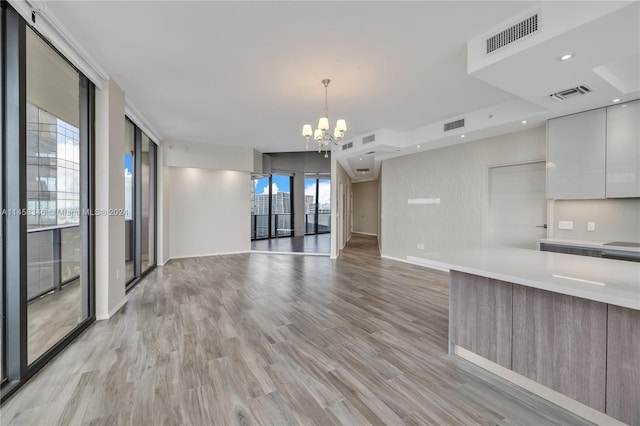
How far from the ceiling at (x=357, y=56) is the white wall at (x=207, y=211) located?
2734 millimetres

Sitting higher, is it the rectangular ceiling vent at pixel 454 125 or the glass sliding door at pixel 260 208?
the rectangular ceiling vent at pixel 454 125

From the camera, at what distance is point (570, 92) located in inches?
117

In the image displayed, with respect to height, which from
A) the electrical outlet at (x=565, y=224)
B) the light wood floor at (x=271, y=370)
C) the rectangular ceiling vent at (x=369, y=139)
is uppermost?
the rectangular ceiling vent at (x=369, y=139)

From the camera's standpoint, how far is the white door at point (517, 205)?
4.43 m

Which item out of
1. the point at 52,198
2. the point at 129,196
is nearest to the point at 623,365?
the point at 52,198

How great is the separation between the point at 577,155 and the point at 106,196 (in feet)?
20.0

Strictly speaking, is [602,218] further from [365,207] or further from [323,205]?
[365,207]

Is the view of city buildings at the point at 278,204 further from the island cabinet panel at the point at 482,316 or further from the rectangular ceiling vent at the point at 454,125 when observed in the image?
the island cabinet panel at the point at 482,316

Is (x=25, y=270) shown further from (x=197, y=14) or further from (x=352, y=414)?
(x=352, y=414)

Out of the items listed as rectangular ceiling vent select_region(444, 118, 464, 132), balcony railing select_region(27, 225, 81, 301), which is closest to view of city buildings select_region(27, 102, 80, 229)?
balcony railing select_region(27, 225, 81, 301)

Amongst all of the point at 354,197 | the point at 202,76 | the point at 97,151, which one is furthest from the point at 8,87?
the point at 354,197

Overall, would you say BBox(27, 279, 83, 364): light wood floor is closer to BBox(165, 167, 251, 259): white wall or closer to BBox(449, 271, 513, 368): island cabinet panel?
BBox(449, 271, 513, 368): island cabinet panel

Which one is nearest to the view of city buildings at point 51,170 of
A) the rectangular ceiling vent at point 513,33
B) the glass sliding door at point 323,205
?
the rectangular ceiling vent at point 513,33

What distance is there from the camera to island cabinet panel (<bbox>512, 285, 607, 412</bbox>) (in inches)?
62.6
